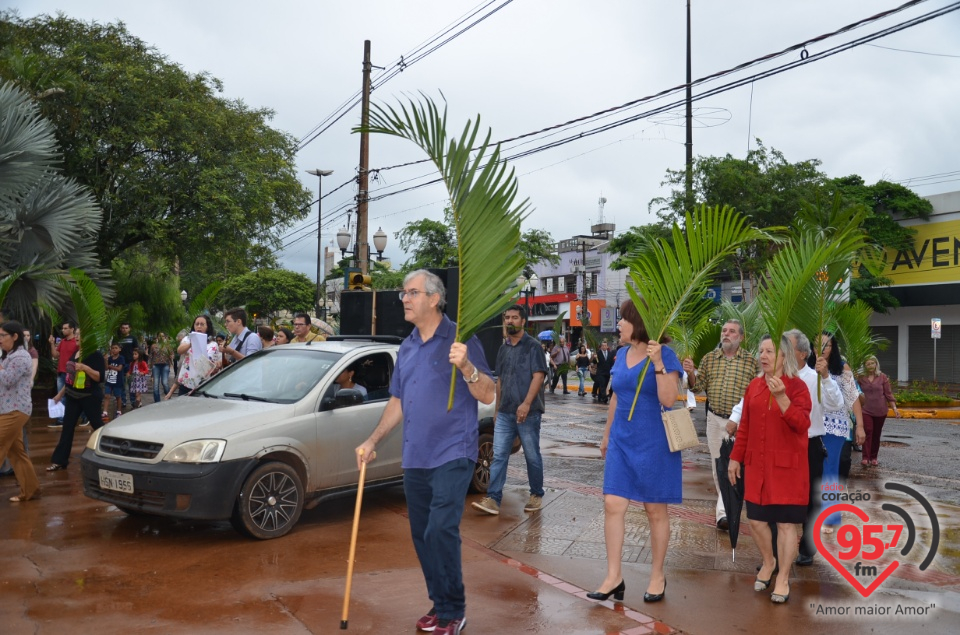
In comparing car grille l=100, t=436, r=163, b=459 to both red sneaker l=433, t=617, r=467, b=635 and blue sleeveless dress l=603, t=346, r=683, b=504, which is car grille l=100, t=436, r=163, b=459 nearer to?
red sneaker l=433, t=617, r=467, b=635

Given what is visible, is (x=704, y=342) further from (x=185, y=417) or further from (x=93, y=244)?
(x=93, y=244)

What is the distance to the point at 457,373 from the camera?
173 inches

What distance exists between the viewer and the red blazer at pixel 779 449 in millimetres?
4910

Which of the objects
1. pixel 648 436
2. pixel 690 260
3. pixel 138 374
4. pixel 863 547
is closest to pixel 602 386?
pixel 138 374

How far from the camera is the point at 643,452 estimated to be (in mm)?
4941

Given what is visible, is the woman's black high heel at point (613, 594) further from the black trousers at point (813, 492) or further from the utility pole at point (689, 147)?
the utility pole at point (689, 147)

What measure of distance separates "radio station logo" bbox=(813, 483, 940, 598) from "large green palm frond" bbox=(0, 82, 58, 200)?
511 inches

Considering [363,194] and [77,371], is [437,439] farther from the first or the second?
[363,194]

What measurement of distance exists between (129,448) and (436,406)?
10.8ft

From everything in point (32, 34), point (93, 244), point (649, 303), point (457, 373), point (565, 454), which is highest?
point (32, 34)

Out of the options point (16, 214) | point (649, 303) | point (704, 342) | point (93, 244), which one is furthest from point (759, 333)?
point (93, 244)

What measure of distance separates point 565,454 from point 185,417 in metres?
6.72

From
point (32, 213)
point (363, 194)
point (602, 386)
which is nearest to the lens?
point (32, 213)

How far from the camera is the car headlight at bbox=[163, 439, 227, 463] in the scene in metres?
6.09
